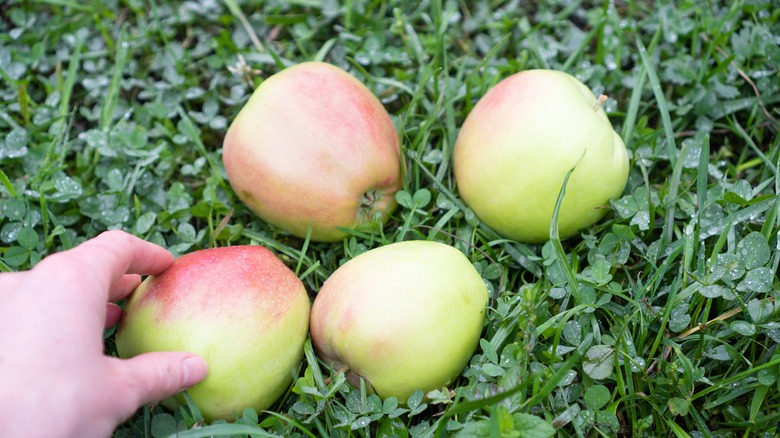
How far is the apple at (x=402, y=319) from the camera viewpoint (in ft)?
5.59

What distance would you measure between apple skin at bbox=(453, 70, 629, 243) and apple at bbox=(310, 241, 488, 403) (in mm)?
289

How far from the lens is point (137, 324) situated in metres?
1.76

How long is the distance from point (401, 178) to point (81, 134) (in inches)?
50.5

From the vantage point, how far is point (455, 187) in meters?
2.32

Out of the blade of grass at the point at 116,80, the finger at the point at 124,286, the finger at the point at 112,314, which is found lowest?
the finger at the point at 112,314

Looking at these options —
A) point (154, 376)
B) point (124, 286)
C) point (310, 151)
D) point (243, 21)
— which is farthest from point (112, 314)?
point (243, 21)

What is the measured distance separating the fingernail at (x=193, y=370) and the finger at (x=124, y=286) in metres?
0.42

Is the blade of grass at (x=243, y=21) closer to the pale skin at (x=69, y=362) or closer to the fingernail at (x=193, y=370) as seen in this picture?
the pale skin at (x=69, y=362)

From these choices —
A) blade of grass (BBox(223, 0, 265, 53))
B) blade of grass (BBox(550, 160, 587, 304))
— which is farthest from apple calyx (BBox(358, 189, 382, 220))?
blade of grass (BBox(223, 0, 265, 53))

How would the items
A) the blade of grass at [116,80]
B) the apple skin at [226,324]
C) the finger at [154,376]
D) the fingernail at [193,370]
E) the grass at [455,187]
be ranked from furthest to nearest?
the blade of grass at [116,80] → the grass at [455,187] → the apple skin at [226,324] → the fingernail at [193,370] → the finger at [154,376]

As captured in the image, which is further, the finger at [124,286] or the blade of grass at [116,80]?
the blade of grass at [116,80]

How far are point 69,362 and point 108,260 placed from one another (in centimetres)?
34

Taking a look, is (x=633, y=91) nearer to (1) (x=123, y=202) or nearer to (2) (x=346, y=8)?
(2) (x=346, y=8)

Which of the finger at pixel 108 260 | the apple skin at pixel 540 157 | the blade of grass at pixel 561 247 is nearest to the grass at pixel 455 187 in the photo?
the blade of grass at pixel 561 247
